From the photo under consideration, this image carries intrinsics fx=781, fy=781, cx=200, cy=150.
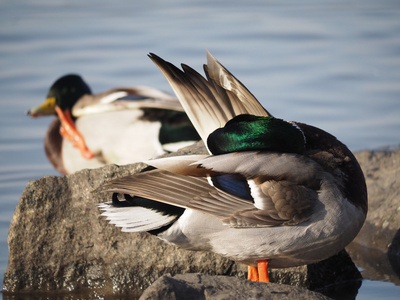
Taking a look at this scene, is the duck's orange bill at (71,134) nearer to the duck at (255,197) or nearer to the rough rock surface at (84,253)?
the rough rock surface at (84,253)

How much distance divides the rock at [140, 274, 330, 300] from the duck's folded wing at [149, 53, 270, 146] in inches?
47.8

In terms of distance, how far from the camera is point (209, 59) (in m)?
4.72

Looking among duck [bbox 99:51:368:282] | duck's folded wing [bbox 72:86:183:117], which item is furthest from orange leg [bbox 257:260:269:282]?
duck's folded wing [bbox 72:86:183:117]

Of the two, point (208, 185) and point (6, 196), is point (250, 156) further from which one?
point (6, 196)

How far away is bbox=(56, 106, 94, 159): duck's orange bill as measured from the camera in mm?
8867

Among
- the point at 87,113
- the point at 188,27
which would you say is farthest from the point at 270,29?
the point at 87,113

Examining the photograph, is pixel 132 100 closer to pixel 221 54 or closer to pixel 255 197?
pixel 221 54

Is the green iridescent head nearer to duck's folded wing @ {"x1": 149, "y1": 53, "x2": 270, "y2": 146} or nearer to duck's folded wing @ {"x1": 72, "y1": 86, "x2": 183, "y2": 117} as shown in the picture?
duck's folded wing @ {"x1": 149, "y1": 53, "x2": 270, "y2": 146}

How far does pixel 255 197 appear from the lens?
4.14m

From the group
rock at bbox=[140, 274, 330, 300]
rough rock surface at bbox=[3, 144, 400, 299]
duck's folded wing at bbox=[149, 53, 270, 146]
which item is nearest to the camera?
rock at bbox=[140, 274, 330, 300]

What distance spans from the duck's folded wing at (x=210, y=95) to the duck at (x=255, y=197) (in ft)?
1.01

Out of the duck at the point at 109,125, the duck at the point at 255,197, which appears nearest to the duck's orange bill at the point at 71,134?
the duck at the point at 109,125

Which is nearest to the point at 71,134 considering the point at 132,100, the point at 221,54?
the point at 132,100

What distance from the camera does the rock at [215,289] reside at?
3752 mm
